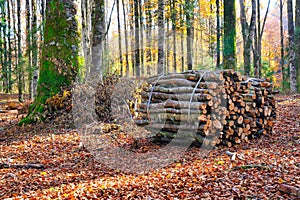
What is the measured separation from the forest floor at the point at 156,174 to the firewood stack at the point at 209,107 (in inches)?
13.9

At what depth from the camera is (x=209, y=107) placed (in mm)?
5957

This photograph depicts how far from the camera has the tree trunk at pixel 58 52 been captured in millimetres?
8828

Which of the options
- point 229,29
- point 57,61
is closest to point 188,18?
point 229,29

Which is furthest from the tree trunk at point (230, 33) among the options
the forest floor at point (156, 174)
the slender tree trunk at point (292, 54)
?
the slender tree trunk at point (292, 54)

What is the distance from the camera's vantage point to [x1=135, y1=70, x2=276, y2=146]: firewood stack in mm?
5945

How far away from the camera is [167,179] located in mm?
4234

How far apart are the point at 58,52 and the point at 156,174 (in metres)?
5.92

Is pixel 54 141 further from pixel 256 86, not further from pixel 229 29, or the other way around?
pixel 229 29

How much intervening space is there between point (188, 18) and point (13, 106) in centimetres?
1112

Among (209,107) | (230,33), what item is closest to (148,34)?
(230,33)

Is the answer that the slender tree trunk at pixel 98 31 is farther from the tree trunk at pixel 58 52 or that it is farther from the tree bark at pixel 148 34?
the tree bark at pixel 148 34

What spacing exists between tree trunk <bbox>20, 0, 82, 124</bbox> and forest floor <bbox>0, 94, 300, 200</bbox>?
91.5 inches

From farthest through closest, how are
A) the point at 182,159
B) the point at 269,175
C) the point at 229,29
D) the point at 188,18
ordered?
the point at 188,18 < the point at 229,29 < the point at 182,159 < the point at 269,175

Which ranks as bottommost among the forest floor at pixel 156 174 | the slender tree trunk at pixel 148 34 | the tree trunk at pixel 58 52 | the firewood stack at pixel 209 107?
the forest floor at pixel 156 174
